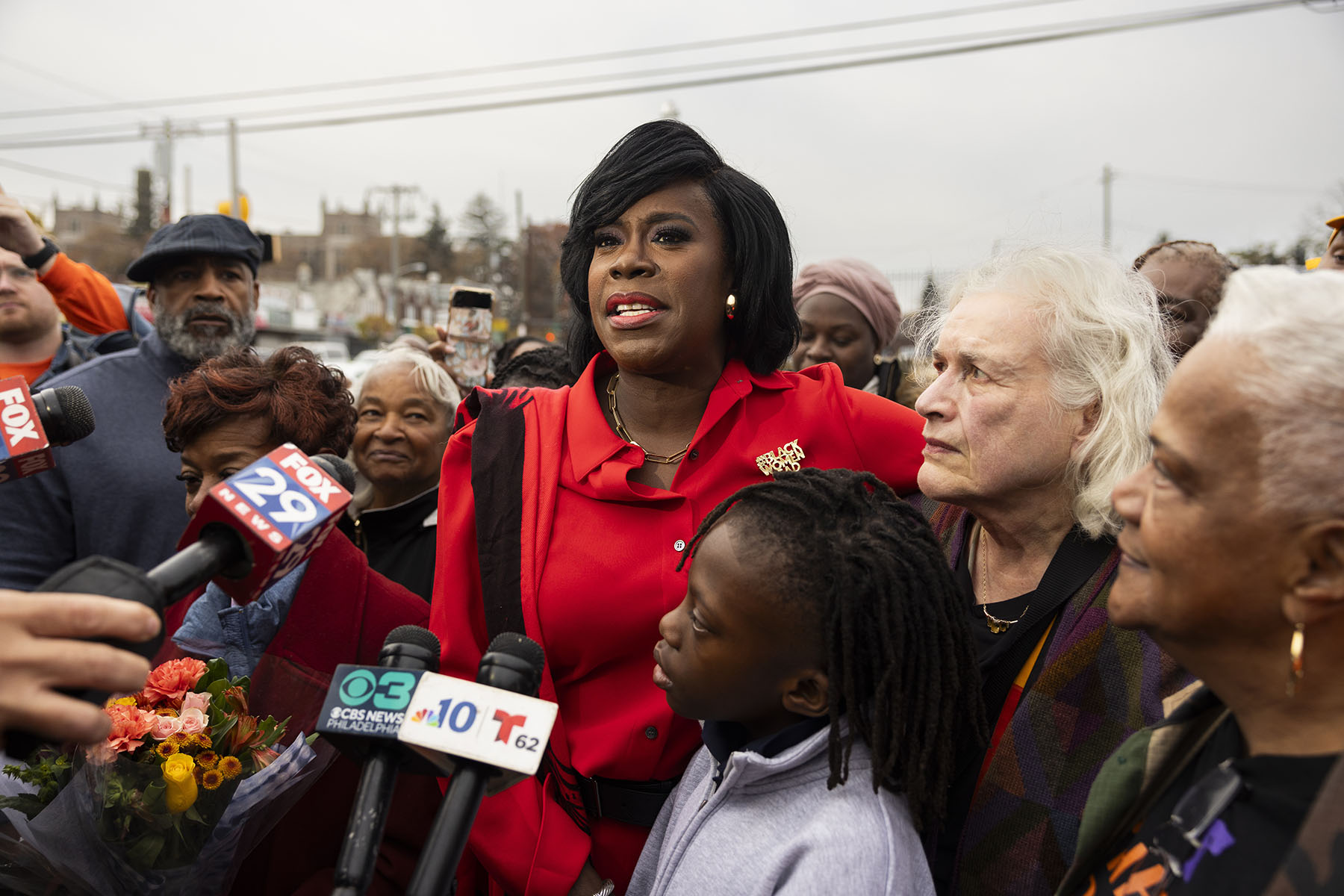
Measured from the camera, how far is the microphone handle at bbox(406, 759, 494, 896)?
1.12 m

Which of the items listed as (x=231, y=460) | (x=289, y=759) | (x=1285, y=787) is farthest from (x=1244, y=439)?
(x=231, y=460)

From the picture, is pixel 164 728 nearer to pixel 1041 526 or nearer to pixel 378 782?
pixel 378 782

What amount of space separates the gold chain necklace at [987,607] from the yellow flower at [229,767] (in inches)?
59.8

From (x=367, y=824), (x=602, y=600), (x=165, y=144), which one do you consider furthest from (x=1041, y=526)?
(x=165, y=144)

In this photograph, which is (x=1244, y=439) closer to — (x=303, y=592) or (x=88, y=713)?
(x=88, y=713)

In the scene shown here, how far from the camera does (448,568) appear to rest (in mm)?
2172

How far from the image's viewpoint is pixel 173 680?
1.82 metres

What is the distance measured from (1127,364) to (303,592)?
2014 mm

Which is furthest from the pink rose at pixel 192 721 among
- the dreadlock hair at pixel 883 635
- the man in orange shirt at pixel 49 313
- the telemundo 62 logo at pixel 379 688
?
the man in orange shirt at pixel 49 313

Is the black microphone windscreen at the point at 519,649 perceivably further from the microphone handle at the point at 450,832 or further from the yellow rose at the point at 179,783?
the yellow rose at the point at 179,783

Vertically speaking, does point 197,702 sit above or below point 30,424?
below

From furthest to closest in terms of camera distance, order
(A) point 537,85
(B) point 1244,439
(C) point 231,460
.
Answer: (A) point 537,85 < (C) point 231,460 < (B) point 1244,439

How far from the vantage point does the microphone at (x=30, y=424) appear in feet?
5.21

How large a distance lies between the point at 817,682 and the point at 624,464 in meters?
0.76
